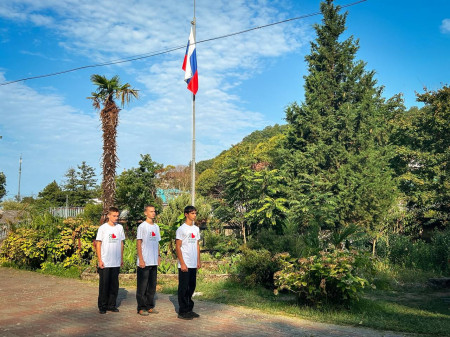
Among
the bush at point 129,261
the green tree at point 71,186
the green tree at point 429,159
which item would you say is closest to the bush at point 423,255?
the green tree at point 429,159

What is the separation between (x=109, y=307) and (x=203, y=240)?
27.5 ft

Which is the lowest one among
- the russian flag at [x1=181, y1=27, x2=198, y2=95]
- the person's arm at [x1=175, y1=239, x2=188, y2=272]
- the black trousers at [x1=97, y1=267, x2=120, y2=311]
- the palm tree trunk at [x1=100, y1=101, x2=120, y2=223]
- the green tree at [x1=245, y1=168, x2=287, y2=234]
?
the black trousers at [x1=97, y1=267, x2=120, y2=311]

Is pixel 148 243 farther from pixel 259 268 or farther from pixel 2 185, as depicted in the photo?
pixel 2 185

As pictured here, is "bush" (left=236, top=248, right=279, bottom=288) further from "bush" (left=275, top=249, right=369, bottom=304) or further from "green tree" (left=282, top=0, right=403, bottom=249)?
"green tree" (left=282, top=0, right=403, bottom=249)

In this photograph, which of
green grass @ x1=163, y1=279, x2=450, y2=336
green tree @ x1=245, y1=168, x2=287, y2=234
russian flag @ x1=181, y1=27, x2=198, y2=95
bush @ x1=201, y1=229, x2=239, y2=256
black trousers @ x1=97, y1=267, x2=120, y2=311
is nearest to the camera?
green grass @ x1=163, y1=279, x2=450, y2=336

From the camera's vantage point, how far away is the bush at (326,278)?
758cm

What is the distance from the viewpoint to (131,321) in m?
6.83

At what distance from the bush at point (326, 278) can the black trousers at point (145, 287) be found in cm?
246

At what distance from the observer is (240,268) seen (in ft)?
35.0

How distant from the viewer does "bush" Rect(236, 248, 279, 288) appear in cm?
1008

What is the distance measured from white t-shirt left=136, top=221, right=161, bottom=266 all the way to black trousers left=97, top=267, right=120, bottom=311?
73cm

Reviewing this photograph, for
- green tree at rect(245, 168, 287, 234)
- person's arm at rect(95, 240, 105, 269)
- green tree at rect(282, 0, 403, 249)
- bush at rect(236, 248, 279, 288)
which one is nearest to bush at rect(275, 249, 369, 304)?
bush at rect(236, 248, 279, 288)

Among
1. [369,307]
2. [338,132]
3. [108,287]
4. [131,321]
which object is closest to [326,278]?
[369,307]

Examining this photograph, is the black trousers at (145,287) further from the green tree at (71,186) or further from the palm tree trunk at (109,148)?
the green tree at (71,186)
